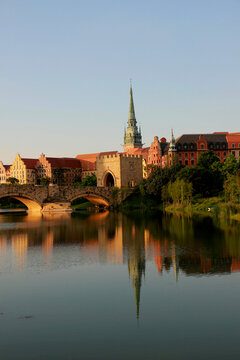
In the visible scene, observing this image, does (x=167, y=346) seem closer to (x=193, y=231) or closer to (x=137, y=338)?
(x=137, y=338)

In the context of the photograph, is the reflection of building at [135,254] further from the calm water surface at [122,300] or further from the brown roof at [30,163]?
the brown roof at [30,163]

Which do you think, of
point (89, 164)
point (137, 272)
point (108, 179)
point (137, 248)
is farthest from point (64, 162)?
point (137, 272)

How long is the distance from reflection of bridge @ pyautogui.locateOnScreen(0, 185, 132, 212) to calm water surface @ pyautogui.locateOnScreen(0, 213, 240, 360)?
176ft

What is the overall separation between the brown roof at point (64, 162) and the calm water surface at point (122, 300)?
133251 mm

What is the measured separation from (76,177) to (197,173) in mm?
94461

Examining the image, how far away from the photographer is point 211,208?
7081 cm

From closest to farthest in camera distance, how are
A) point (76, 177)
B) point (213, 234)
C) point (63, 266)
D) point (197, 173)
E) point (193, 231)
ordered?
point (63, 266), point (213, 234), point (193, 231), point (197, 173), point (76, 177)

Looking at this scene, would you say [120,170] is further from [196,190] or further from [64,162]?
[64,162]

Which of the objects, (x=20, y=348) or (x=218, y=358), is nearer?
(x=218, y=358)

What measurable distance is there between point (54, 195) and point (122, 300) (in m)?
78.7

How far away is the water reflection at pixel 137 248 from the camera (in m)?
29.6

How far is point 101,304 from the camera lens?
21359mm

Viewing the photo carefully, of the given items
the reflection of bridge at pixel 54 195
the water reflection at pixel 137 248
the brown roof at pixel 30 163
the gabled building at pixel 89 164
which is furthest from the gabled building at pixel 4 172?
the water reflection at pixel 137 248

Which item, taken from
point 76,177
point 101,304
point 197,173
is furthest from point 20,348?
point 76,177
